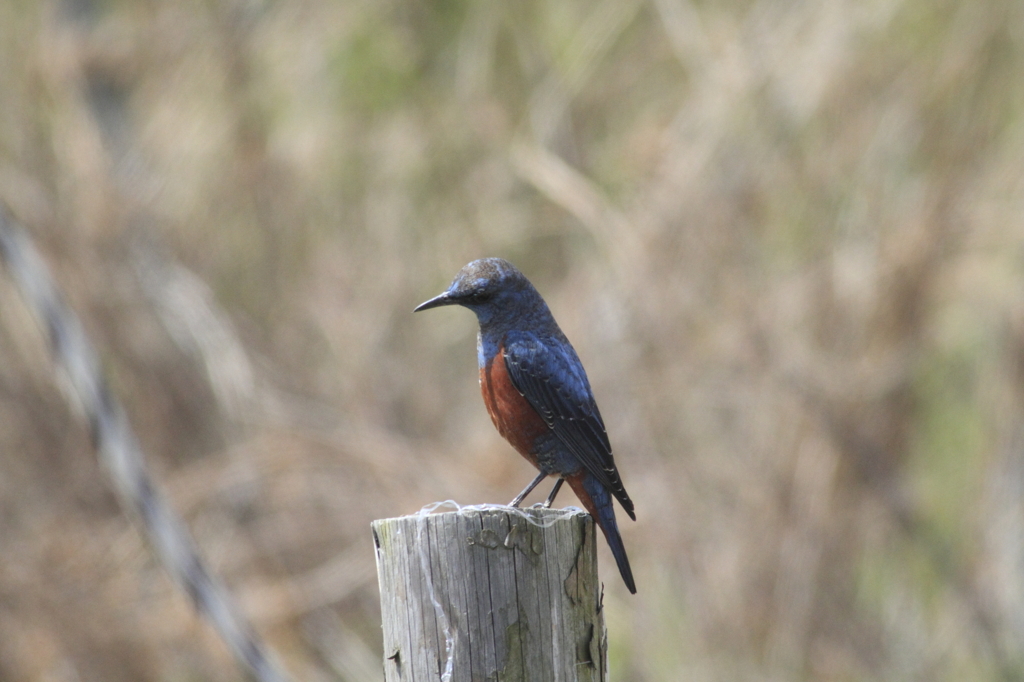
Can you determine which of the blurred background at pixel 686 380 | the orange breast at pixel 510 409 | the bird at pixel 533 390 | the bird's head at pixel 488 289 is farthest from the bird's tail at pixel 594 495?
the blurred background at pixel 686 380

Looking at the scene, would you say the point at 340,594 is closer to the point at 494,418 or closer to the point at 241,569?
the point at 241,569

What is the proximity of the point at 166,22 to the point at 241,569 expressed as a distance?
3.73 m

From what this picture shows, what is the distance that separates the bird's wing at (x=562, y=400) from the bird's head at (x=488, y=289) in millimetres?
99

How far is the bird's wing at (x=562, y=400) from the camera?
125 inches

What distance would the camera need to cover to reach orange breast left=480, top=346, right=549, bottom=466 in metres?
3.24

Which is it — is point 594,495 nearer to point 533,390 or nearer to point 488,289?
point 533,390

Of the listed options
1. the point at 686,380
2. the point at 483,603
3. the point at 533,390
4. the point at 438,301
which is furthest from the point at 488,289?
the point at 686,380

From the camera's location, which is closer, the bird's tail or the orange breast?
the bird's tail

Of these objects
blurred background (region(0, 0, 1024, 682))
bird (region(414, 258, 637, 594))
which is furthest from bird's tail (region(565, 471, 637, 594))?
blurred background (region(0, 0, 1024, 682))

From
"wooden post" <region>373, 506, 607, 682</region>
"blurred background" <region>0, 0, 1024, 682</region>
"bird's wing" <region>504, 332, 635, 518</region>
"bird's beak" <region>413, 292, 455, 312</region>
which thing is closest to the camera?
"wooden post" <region>373, 506, 607, 682</region>

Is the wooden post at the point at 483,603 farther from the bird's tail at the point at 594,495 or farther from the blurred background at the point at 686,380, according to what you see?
the blurred background at the point at 686,380

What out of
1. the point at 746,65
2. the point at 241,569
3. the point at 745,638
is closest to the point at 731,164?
the point at 746,65

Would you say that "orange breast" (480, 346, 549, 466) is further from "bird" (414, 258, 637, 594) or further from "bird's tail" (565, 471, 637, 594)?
"bird's tail" (565, 471, 637, 594)

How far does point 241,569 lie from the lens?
612 centimetres
